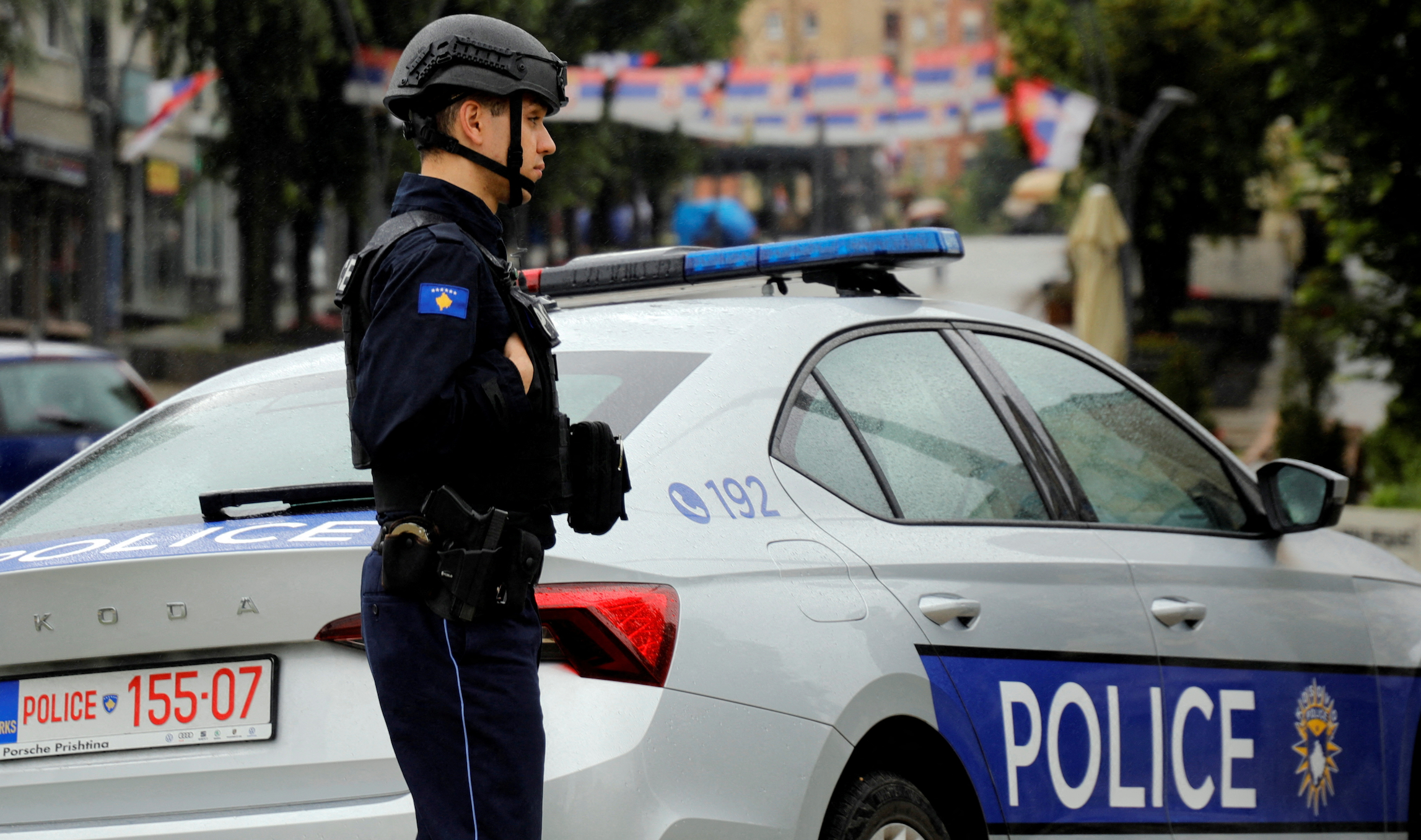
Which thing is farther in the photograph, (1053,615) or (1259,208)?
(1259,208)

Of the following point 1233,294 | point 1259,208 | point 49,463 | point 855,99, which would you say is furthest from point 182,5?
point 1233,294

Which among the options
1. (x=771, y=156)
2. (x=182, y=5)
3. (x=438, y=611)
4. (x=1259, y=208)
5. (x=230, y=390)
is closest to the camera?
(x=438, y=611)

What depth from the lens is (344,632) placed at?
2.35 metres

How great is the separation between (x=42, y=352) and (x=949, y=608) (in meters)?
8.01

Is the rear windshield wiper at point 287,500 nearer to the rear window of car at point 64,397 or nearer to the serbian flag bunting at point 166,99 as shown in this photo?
the rear window of car at point 64,397

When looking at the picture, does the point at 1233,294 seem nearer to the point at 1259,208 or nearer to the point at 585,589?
the point at 1259,208

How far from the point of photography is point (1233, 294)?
40.4 meters

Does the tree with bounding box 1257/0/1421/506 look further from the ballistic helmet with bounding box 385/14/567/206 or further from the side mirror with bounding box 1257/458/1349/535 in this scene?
the ballistic helmet with bounding box 385/14/567/206

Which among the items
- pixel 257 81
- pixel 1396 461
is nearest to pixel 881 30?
pixel 257 81

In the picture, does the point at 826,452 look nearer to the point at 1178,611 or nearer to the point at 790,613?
the point at 790,613

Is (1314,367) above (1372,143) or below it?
below

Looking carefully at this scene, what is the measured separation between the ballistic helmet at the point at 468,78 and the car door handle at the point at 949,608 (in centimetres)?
106

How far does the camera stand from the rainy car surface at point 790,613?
7.68ft

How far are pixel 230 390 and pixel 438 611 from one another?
4.50 feet
